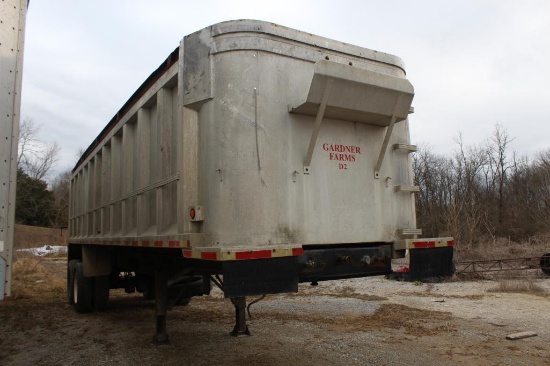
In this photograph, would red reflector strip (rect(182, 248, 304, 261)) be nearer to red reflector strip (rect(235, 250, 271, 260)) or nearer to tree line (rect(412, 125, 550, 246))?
red reflector strip (rect(235, 250, 271, 260))

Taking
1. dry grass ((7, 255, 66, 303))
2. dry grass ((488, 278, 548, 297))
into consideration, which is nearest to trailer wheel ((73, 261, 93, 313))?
dry grass ((7, 255, 66, 303))

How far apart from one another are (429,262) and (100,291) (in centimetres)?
719

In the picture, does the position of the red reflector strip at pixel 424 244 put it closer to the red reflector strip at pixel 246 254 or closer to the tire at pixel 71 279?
the red reflector strip at pixel 246 254

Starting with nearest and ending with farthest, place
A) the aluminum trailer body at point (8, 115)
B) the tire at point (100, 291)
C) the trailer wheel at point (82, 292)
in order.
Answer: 1. the aluminum trailer body at point (8, 115)
2. the trailer wheel at point (82, 292)
3. the tire at point (100, 291)

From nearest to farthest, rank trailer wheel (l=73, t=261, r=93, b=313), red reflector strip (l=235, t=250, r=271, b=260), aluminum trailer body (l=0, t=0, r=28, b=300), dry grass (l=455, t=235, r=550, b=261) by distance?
aluminum trailer body (l=0, t=0, r=28, b=300) < red reflector strip (l=235, t=250, r=271, b=260) < trailer wheel (l=73, t=261, r=93, b=313) < dry grass (l=455, t=235, r=550, b=261)

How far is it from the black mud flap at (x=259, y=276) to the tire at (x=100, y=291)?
275 inches

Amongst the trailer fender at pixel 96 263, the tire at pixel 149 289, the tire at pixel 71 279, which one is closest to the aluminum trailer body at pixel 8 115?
the tire at pixel 149 289

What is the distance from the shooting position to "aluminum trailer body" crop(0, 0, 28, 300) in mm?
3102

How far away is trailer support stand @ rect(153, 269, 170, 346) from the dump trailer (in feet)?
2.44

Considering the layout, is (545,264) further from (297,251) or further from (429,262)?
(297,251)

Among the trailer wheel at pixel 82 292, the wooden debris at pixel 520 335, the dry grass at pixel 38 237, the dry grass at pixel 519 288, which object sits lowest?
the dry grass at pixel 519 288

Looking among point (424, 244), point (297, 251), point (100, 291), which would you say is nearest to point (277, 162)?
point (297, 251)

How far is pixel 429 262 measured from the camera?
14.8 feet

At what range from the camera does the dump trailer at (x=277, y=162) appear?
3.55 meters
